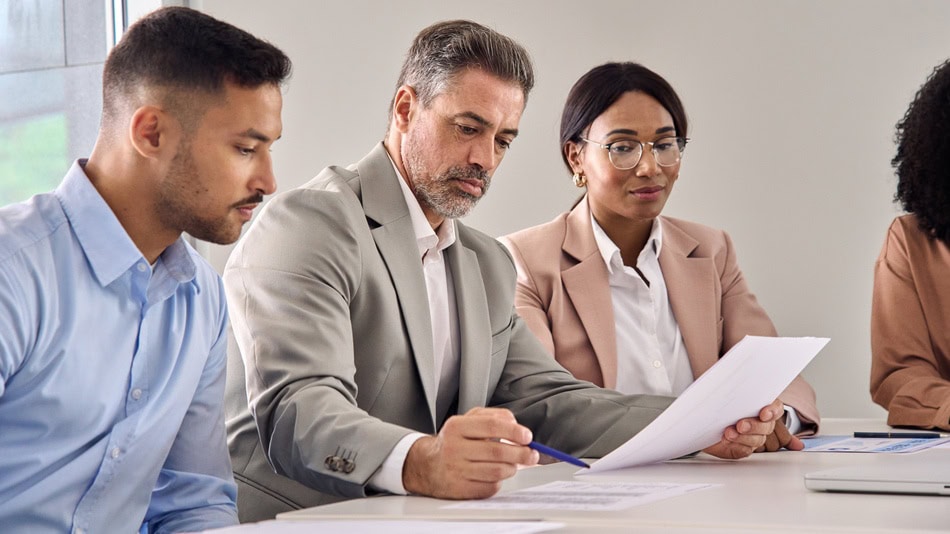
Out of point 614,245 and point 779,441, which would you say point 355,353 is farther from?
point 614,245

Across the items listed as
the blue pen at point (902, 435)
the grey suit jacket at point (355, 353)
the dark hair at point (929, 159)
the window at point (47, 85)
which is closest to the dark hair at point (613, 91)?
the dark hair at point (929, 159)

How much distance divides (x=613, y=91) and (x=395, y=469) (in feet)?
5.60

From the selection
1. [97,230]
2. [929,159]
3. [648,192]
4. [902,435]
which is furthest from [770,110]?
[97,230]

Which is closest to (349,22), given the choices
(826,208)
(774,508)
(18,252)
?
(826,208)

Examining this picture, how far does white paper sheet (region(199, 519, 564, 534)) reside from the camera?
39.2 inches

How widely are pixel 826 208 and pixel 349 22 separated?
179cm

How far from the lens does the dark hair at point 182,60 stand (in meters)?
1.53

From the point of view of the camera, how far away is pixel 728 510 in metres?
1.19

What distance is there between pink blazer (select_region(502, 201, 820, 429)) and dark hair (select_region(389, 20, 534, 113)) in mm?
620

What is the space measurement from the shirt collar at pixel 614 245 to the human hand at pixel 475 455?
55.4 inches

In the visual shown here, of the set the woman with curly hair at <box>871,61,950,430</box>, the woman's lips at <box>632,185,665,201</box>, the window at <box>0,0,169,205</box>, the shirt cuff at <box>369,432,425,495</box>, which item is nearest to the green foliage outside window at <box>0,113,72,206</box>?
the window at <box>0,0,169,205</box>

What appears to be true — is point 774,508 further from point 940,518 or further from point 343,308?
point 343,308

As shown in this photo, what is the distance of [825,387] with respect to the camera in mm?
3811

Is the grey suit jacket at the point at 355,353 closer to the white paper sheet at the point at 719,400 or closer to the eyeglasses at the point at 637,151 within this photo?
the white paper sheet at the point at 719,400
